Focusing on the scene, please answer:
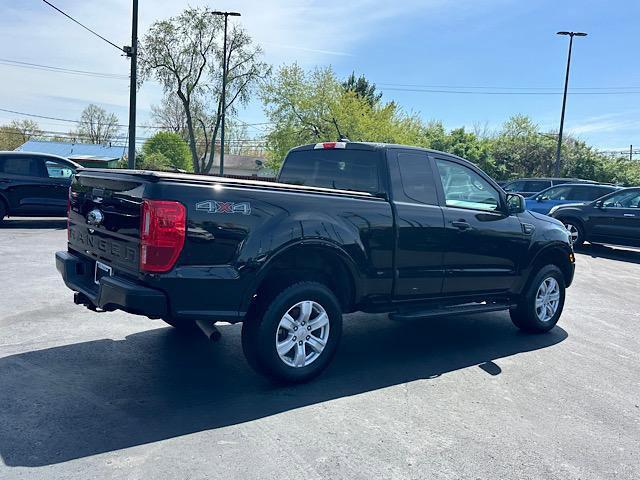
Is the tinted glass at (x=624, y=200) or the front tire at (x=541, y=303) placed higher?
the tinted glass at (x=624, y=200)

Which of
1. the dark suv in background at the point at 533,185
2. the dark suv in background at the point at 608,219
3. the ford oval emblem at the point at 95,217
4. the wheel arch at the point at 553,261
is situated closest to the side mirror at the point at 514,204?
the wheel arch at the point at 553,261

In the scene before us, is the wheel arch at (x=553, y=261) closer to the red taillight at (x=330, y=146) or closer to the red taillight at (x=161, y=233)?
the red taillight at (x=330, y=146)

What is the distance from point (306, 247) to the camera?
4.38m

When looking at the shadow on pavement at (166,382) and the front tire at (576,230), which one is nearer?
the shadow on pavement at (166,382)

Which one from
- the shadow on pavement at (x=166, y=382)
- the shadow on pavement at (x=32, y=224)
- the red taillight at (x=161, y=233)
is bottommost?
the shadow on pavement at (x=32, y=224)

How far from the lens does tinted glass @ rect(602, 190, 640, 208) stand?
13836 mm

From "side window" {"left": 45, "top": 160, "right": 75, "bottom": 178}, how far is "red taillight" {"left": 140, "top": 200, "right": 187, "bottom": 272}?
11.1 m

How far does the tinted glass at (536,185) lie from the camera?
21.4m

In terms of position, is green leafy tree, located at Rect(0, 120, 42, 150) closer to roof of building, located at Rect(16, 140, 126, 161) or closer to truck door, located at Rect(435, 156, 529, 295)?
roof of building, located at Rect(16, 140, 126, 161)

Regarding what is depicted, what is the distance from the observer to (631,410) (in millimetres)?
4387

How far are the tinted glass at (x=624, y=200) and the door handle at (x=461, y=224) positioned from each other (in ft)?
33.7

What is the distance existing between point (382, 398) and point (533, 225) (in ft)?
10.1

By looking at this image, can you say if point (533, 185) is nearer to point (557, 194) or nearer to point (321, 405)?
point (557, 194)

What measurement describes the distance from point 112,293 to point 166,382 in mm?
912
